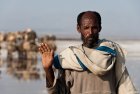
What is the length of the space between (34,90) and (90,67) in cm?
723

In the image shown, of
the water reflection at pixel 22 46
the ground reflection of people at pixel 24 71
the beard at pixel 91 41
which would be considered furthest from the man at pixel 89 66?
the water reflection at pixel 22 46

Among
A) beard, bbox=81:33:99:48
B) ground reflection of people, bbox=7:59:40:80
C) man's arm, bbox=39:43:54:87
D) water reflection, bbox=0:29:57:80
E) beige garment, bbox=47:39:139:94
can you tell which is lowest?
water reflection, bbox=0:29:57:80

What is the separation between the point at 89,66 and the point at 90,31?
0.20 metres

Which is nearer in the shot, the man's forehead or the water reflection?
the man's forehead

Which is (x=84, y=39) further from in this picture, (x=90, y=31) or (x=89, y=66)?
(x=89, y=66)

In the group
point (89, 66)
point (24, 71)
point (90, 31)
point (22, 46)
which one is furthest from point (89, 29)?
point (22, 46)

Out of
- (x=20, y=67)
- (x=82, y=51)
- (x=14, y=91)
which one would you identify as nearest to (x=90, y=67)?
(x=82, y=51)

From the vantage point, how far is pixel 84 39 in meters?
3.19

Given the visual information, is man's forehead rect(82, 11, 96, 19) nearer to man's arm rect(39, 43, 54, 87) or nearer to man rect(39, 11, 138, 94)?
man rect(39, 11, 138, 94)

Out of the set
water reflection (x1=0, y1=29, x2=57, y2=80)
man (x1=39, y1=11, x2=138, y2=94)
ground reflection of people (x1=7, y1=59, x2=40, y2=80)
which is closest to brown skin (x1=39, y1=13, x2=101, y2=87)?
man (x1=39, y1=11, x2=138, y2=94)

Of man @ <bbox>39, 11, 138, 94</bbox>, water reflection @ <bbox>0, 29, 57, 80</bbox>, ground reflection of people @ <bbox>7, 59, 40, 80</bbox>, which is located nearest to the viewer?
man @ <bbox>39, 11, 138, 94</bbox>

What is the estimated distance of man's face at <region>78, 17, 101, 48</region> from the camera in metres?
3.17

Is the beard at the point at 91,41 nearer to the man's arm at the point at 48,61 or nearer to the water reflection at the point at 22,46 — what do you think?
the man's arm at the point at 48,61

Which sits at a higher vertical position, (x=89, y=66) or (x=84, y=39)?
(x=84, y=39)
